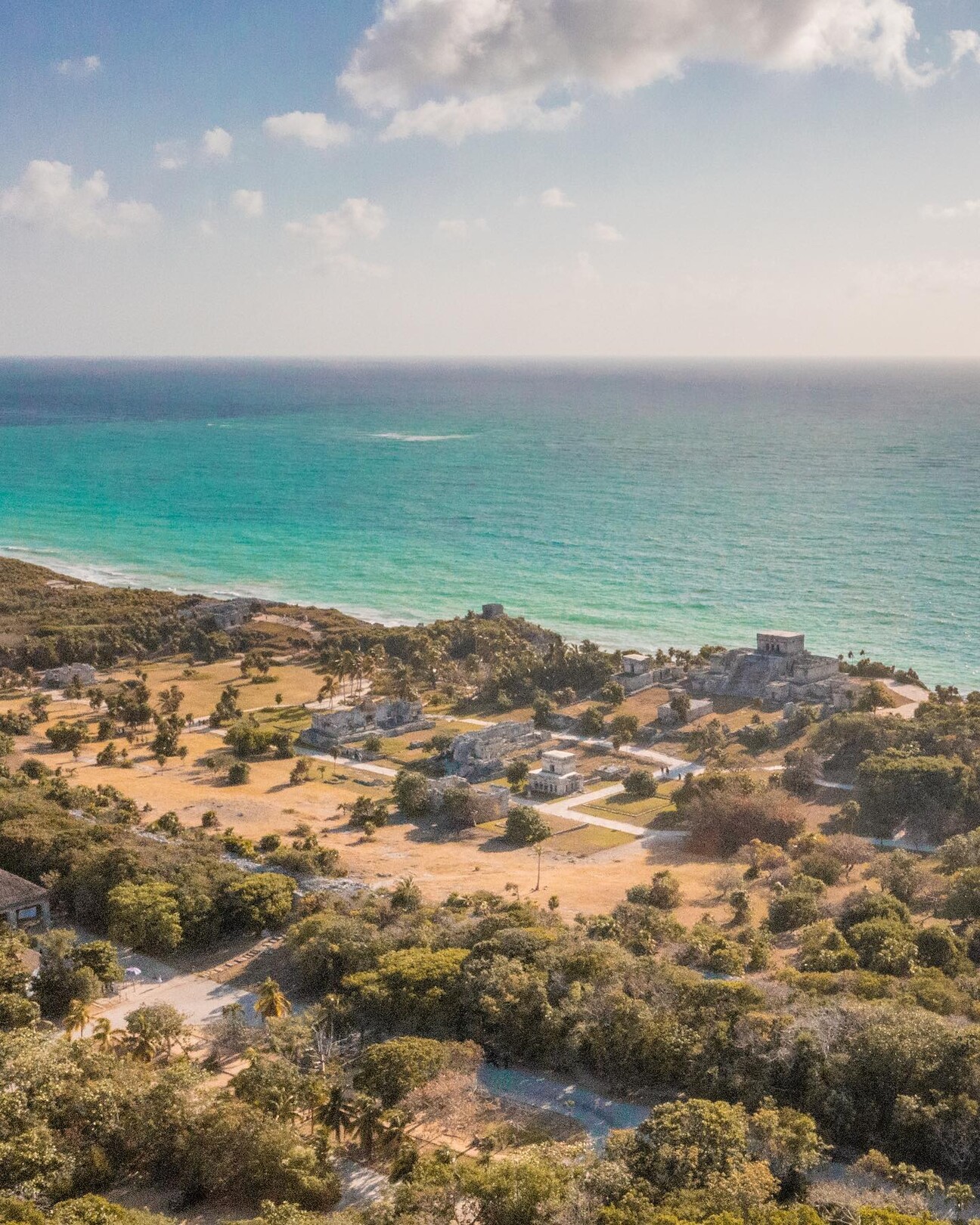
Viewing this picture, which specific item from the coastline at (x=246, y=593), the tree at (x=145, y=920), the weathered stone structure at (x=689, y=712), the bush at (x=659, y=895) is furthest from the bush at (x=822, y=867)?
the coastline at (x=246, y=593)

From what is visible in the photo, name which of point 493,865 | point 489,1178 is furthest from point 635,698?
point 489,1178

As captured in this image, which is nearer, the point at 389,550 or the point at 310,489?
the point at 389,550

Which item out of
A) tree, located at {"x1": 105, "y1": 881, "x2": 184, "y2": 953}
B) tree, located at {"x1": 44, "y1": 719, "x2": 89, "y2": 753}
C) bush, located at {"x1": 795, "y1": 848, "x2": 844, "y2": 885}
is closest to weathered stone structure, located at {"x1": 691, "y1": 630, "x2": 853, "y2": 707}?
bush, located at {"x1": 795, "y1": 848, "x2": 844, "y2": 885}

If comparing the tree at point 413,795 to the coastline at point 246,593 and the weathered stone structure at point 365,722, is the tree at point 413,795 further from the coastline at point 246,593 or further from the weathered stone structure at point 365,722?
the coastline at point 246,593

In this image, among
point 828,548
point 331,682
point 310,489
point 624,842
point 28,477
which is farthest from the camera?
point 28,477

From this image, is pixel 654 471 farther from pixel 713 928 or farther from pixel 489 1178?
pixel 489 1178
